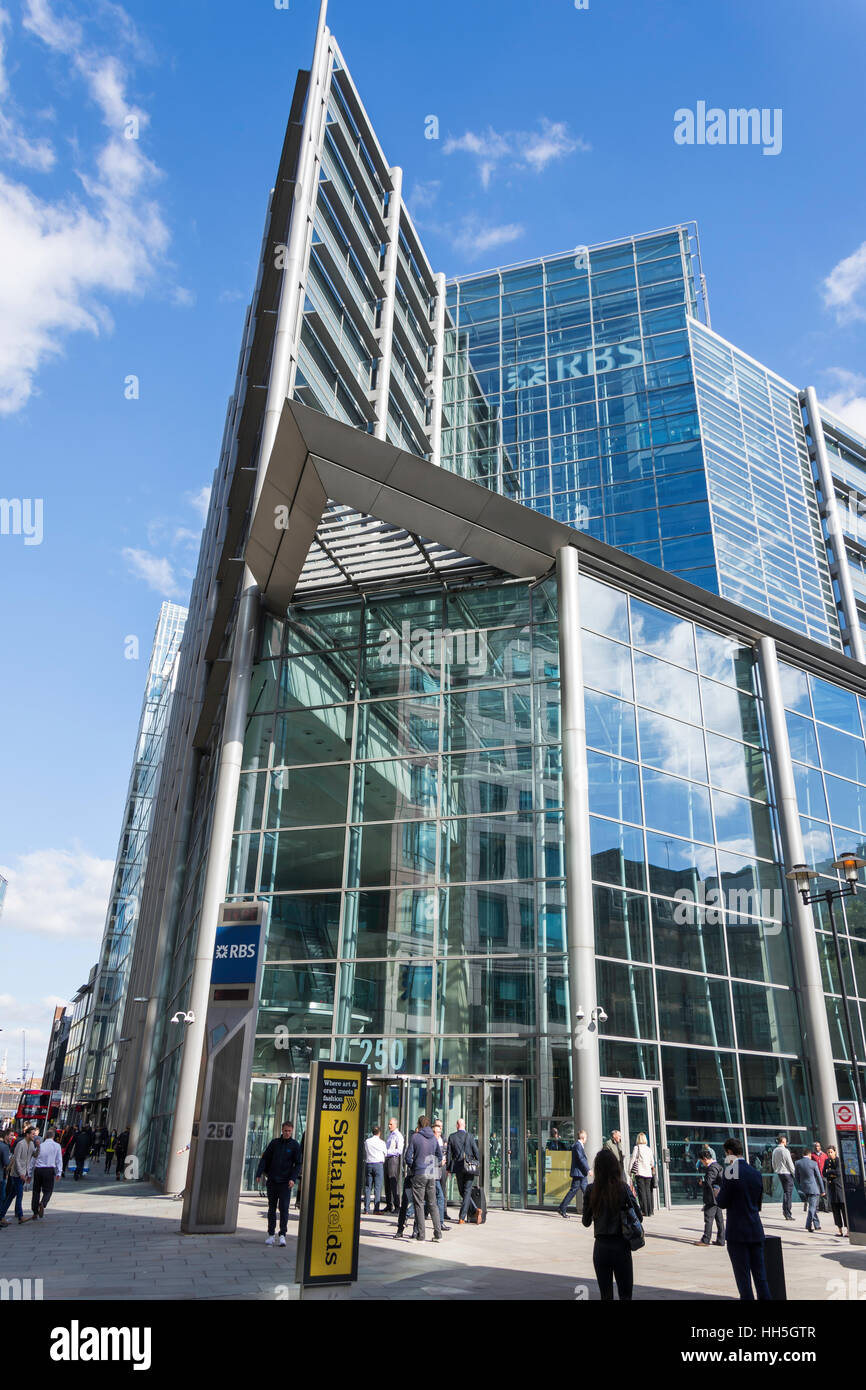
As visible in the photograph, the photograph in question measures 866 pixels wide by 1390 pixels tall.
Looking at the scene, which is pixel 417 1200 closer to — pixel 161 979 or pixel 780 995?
pixel 780 995

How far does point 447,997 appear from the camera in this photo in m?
19.4

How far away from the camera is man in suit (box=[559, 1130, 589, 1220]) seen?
15789 millimetres

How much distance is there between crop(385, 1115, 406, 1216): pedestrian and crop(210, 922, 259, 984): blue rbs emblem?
4.37 meters

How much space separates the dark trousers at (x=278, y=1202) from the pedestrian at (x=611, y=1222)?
20.0 feet

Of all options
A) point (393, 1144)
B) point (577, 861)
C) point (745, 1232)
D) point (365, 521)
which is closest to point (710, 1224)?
point (393, 1144)

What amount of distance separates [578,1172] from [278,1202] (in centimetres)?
566

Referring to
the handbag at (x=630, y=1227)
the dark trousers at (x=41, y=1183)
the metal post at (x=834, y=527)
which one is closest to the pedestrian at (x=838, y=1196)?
the handbag at (x=630, y=1227)

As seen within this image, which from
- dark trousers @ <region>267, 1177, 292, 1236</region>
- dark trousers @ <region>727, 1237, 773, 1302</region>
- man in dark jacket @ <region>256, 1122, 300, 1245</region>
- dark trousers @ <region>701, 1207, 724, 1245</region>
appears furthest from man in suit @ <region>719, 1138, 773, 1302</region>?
dark trousers @ <region>267, 1177, 292, 1236</region>

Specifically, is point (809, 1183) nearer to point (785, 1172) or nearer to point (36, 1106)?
point (785, 1172)

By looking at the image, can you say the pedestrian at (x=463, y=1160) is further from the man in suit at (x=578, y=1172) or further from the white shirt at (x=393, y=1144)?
the man in suit at (x=578, y=1172)

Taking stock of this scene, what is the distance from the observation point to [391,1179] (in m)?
16.2

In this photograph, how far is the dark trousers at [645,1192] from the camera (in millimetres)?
15578

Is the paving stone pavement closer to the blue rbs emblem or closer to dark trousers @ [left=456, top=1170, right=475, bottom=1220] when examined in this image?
dark trousers @ [left=456, top=1170, right=475, bottom=1220]

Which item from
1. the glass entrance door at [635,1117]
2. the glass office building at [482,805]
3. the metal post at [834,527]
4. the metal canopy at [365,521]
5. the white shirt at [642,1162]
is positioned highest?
the metal post at [834,527]
